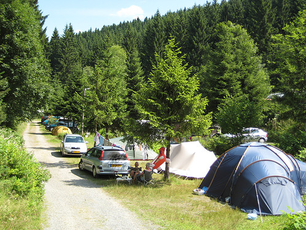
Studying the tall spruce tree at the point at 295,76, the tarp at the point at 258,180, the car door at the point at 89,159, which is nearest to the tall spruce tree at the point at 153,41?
the tall spruce tree at the point at 295,76

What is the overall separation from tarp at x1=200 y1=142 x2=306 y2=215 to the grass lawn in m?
0.48

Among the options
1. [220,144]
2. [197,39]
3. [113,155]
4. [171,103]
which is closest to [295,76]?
[220,144]

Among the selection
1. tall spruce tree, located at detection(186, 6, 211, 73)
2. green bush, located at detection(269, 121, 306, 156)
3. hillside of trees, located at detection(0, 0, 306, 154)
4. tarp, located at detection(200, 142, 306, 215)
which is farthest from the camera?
tall spruce tree, located at detection(186, 6, 211, 73)

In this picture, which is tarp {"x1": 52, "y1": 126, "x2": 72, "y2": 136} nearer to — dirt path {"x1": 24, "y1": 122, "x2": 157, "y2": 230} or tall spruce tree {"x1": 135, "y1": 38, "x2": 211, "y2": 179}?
dirt path {"x1": 24, "y1": 122, "x2": 157, "y2": 230}

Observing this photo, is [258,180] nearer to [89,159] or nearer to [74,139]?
[89,159]

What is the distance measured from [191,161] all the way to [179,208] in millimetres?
6048

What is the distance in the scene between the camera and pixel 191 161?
603 inches

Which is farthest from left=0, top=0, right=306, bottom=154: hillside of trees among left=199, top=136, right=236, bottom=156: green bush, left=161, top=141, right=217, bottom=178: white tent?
left=161, top=141, right=217, bottom=178: white tent

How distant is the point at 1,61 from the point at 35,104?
3.85 m

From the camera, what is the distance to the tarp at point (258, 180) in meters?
9.34

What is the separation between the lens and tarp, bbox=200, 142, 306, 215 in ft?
30.7

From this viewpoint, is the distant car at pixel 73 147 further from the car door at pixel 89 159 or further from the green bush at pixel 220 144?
the green bush at pixel 220 144

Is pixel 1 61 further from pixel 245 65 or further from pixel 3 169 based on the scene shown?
pixel 245 65

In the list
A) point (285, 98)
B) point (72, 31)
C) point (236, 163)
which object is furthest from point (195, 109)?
point (72, 31)
